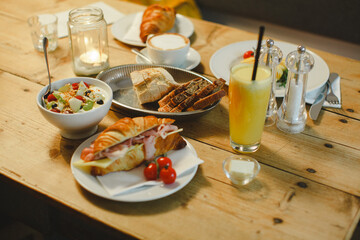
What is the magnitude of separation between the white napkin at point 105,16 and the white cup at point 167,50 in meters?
0.49

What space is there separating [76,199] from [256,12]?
2799mm

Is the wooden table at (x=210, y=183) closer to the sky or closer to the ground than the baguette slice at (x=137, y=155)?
closer to the ground

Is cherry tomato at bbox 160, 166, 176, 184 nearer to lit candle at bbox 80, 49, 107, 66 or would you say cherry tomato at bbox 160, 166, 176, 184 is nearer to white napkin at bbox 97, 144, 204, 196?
white napkin at bbox 97, 144, 204, 196

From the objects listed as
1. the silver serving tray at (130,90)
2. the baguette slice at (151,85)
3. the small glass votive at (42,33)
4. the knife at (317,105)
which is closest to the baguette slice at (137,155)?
the silver serving tray at (130,90)

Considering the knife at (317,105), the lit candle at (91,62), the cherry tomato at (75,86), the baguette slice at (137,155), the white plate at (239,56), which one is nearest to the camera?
the baguette slice at (137,155)

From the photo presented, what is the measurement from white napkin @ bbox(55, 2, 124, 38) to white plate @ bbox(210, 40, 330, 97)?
68 cm

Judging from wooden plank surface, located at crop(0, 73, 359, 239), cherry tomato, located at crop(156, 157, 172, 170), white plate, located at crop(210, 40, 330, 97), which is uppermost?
white plate, located at crop(210, 40, 330, 97)

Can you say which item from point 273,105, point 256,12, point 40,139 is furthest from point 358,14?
point 40,139

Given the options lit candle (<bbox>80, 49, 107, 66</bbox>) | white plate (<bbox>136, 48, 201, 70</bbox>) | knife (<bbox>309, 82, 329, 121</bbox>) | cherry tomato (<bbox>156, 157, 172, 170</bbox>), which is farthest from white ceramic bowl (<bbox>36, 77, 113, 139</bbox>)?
knife (<bbox>309, 82, 329, 121</bbox>)

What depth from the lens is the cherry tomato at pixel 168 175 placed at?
1007 mm

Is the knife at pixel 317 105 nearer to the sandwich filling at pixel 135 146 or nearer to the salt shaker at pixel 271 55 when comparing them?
the salt shaker at pixel 271 55

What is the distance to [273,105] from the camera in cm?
136

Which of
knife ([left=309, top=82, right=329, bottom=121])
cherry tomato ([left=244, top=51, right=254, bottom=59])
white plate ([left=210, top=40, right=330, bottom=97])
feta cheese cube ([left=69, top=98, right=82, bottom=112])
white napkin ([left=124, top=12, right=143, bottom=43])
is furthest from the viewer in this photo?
white napkin ([left=124, top=12, right=143, bottom=43])

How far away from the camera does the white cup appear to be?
62.6 inches
